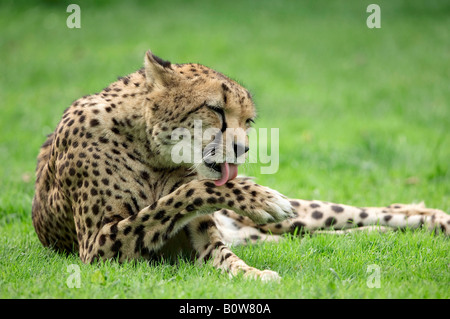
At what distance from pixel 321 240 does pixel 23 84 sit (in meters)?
9.99

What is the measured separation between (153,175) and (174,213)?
53 centimetres

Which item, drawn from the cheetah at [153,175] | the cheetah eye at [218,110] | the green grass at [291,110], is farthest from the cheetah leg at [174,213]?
the cheetah eye at [218,110]

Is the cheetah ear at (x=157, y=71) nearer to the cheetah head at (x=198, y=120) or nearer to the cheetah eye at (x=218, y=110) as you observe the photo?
the cheetah head at (x=198, y=120)

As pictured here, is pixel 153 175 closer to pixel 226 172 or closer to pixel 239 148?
pixel 226 172

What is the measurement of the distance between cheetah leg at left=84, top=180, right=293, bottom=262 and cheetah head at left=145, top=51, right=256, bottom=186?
171 millimetres

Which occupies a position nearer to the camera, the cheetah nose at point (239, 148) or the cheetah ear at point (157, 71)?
the cheetah nose at point (239, 148)

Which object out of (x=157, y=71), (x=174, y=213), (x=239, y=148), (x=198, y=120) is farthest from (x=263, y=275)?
(x=157, y=71)

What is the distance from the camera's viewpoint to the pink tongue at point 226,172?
440 centimetres

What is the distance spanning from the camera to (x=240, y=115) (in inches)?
178

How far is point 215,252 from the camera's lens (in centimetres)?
462

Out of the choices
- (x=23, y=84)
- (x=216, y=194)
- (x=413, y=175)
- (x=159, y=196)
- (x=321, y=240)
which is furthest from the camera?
(x=23, y=84)

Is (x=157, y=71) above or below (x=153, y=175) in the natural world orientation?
above
